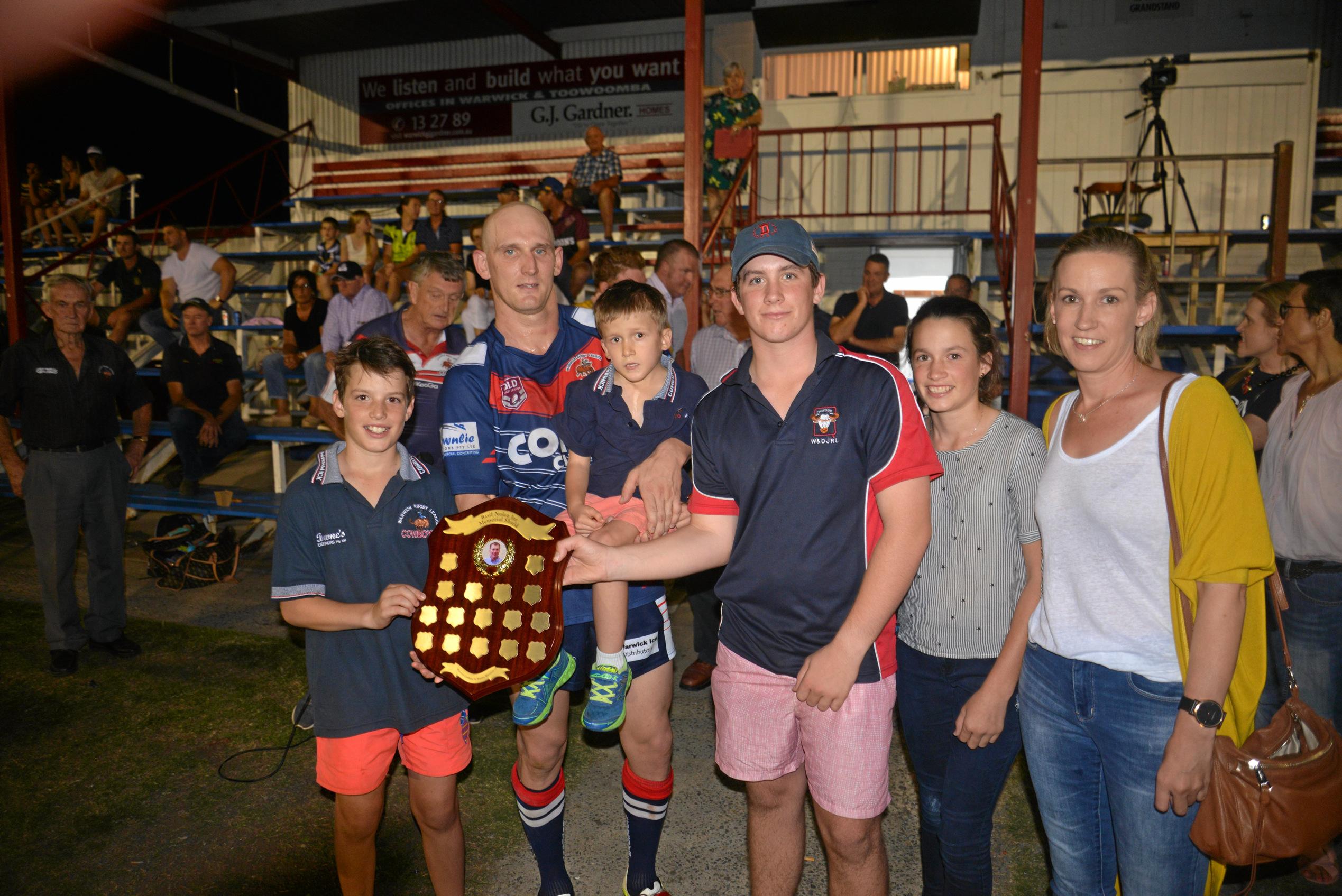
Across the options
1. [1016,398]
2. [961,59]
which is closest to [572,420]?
[1016,398]

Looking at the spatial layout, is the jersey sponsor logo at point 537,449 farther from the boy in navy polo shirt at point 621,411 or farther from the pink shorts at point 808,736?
the pink shorts at point 808,736

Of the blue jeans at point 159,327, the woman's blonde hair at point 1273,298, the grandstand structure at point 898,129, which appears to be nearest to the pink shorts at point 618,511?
the woman's blonde hair at point 1273,298

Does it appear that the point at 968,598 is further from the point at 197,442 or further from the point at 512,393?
the point at 197,442

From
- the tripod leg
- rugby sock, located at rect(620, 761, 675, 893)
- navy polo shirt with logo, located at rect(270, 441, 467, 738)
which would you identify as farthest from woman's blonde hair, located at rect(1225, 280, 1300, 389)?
the tripod leg

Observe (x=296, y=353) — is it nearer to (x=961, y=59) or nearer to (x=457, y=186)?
(x=457, y=186)

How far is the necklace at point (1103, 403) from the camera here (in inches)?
77.5

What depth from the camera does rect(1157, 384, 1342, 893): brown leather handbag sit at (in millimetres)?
1771

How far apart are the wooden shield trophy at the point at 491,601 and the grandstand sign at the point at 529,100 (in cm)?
1352

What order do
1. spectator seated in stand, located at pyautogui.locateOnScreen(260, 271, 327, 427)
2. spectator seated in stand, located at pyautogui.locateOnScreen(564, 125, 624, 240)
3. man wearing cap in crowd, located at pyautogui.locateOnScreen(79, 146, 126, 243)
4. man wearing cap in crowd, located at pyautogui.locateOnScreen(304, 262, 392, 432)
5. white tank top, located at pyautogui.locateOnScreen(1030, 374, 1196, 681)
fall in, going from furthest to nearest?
1. man wearing cap in crowd, located at pyautogui.locateOnScreen(79, 146, 126, 243)
2. spectator seated in stand, located at pyautogui.locateOnScreen(564, 125, 624, 240)
3. spectator seated in stand, located at pyautogui.locateOnScreen(260, 271, 327, 427)
4. man wearing cap in crowd, located at pyautogui.locateOnScreen(304, 262, 392, 432)
5. white tank top, located at pyautogui.locateOnScreen(1030, 374, 1196, 681)

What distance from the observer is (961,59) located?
491 inches

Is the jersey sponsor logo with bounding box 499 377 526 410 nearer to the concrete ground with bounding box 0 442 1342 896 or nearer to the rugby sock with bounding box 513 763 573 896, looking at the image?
the rugby sock with bounding box 513 763 573 896

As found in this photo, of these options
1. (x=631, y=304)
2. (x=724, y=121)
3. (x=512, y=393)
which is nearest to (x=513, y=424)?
(x=512, y=393)

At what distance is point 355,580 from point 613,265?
3.24 m

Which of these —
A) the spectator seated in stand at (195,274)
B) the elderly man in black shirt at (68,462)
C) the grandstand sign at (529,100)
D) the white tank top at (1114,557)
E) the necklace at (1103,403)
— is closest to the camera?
the white tank top at (1114,557)
